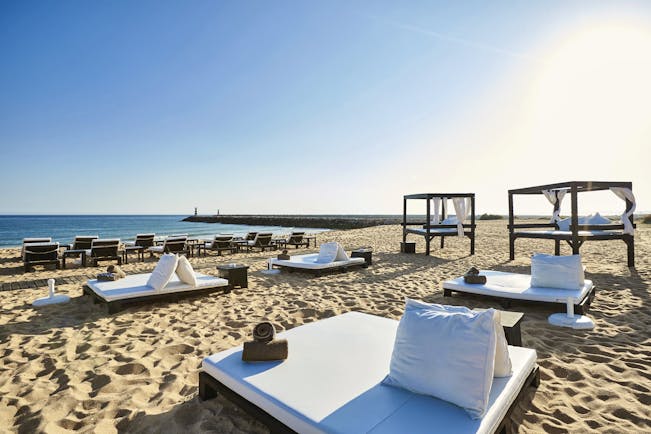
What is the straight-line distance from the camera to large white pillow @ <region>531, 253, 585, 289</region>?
16.3 feet

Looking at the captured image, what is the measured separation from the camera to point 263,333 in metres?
2.55

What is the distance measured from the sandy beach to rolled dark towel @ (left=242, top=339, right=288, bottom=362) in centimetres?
40

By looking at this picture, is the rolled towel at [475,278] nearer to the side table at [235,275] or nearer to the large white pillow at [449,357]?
the large white pillow at [449,357]

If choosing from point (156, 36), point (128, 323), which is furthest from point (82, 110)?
point (128, 323)

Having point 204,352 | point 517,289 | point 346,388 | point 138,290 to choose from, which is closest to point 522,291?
point 517,289

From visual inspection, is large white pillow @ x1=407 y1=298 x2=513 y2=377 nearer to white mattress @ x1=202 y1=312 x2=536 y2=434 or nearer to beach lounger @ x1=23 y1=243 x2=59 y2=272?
white mattress @ x1=202 y1=312 x2=536 y2=434

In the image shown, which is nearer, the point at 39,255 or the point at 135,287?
the point at 135,287

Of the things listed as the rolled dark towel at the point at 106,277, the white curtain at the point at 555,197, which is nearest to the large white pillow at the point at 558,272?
the rolled dark towel at the point at 106,277

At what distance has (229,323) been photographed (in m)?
4.30

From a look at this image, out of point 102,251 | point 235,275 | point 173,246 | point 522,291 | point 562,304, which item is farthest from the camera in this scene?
point 173,246

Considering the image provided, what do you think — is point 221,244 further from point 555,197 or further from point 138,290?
point 555,197

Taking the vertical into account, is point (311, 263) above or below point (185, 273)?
below

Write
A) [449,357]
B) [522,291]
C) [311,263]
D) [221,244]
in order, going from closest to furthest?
[449,357], [522,291], [311,263], [221,244]

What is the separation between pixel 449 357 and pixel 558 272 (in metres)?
4.45
